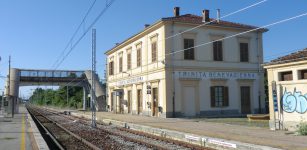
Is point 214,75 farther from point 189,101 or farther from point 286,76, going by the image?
point 286,76

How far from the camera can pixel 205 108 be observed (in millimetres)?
29250

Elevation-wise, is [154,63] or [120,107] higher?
[154,63]

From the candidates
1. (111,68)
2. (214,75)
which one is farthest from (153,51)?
(111,68)

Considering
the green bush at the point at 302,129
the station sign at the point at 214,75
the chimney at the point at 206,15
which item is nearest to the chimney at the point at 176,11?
the chimney at the point at 206,15

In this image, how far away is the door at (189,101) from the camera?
28625mm

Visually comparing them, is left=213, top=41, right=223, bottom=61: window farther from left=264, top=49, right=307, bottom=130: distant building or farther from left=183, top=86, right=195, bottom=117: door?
left=264, top=49, right=307, bottom=130: distant building

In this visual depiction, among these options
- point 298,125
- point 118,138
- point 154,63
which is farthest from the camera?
point 154,63

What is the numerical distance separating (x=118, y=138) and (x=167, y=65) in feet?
40.2

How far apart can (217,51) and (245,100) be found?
5.03m

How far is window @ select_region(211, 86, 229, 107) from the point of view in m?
29.8

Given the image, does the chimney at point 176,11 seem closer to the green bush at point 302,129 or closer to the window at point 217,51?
the window at point 217,51

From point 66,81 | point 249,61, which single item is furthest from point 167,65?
point 66,81

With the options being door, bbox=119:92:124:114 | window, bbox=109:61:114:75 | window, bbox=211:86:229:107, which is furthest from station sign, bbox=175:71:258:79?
window, bbox=109:61:114:75

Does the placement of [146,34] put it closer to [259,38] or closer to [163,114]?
[163,114]
